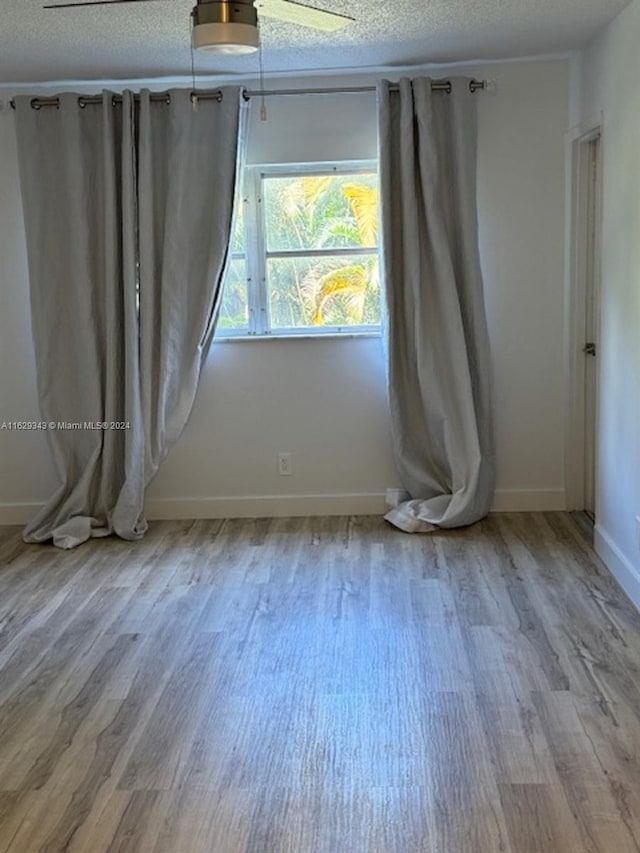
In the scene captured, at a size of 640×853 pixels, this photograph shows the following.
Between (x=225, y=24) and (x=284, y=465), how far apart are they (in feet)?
9.28

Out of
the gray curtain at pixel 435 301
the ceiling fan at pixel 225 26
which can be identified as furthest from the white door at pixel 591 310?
the ceiling fan at pixel 225 26

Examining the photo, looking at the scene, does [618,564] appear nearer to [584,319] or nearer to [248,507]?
[584,319]

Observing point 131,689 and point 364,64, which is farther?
point 364,64

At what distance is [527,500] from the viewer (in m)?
5.04

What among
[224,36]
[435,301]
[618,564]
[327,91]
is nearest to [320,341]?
[435,301]

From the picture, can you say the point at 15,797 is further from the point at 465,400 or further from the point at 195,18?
the point at 465,400

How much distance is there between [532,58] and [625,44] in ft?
3.21

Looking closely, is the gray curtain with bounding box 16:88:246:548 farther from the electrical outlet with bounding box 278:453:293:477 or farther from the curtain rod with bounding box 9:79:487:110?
the electrical outlet with bounding box 278:453:293:477

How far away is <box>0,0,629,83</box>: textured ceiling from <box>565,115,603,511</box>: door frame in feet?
1.81

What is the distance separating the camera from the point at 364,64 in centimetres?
460

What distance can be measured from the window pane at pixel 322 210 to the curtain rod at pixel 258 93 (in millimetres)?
424

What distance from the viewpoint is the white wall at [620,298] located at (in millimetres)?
3631

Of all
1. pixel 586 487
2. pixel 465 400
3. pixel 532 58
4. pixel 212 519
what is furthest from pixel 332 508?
pixel 532 58

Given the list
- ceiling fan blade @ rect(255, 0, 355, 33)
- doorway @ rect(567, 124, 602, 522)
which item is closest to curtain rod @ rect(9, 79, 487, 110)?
doorway @ rect(567, 124, 602, 522)
